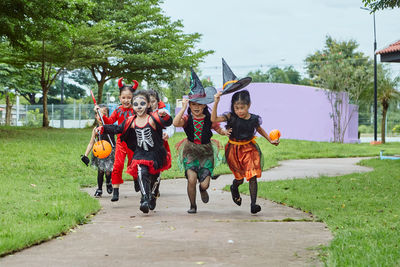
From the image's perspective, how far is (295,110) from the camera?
108 feet

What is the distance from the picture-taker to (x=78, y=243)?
557 centimetres

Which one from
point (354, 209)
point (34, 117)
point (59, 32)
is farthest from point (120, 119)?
point (34, 117)

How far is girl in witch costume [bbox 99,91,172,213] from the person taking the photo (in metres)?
7.70

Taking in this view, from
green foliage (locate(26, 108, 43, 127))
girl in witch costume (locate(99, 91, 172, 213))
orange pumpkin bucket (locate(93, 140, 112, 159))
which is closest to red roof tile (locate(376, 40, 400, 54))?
girl in witch costume (locate(99, 91, 172, 213))

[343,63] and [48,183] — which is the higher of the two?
[343,63]

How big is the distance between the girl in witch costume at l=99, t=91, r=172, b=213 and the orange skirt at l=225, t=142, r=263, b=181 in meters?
0.95

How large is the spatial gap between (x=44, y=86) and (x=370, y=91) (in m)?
19.5

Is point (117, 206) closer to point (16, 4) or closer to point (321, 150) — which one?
point (16, 4)

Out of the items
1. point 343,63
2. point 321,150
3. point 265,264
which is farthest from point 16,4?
point 343,63

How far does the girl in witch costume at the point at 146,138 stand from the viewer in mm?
7695

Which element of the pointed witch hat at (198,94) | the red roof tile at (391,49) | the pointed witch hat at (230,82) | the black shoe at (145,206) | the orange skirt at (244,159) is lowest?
the black shoe at (145,206)

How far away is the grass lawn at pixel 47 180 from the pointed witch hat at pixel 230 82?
2468 mm

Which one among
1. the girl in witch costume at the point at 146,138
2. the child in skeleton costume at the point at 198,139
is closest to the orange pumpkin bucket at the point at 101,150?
the girl in witch costume at the point at 146,138

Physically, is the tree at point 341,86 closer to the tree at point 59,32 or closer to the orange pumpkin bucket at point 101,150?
the tree at point 59,32
